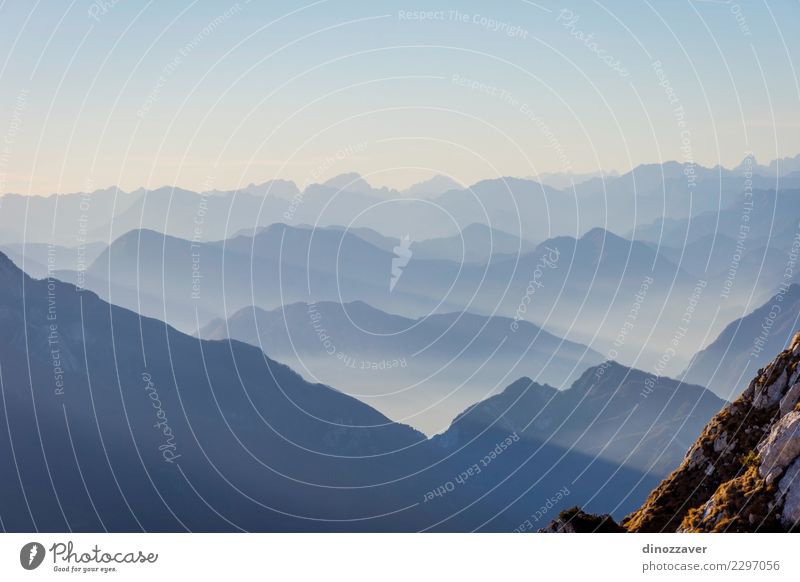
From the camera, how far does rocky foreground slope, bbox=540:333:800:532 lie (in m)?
38.2

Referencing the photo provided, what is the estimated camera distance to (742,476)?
4131 centimetres

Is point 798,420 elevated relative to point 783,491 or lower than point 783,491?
elevated

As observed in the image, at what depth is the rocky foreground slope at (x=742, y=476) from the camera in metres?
38.2

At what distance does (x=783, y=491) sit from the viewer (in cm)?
3803
